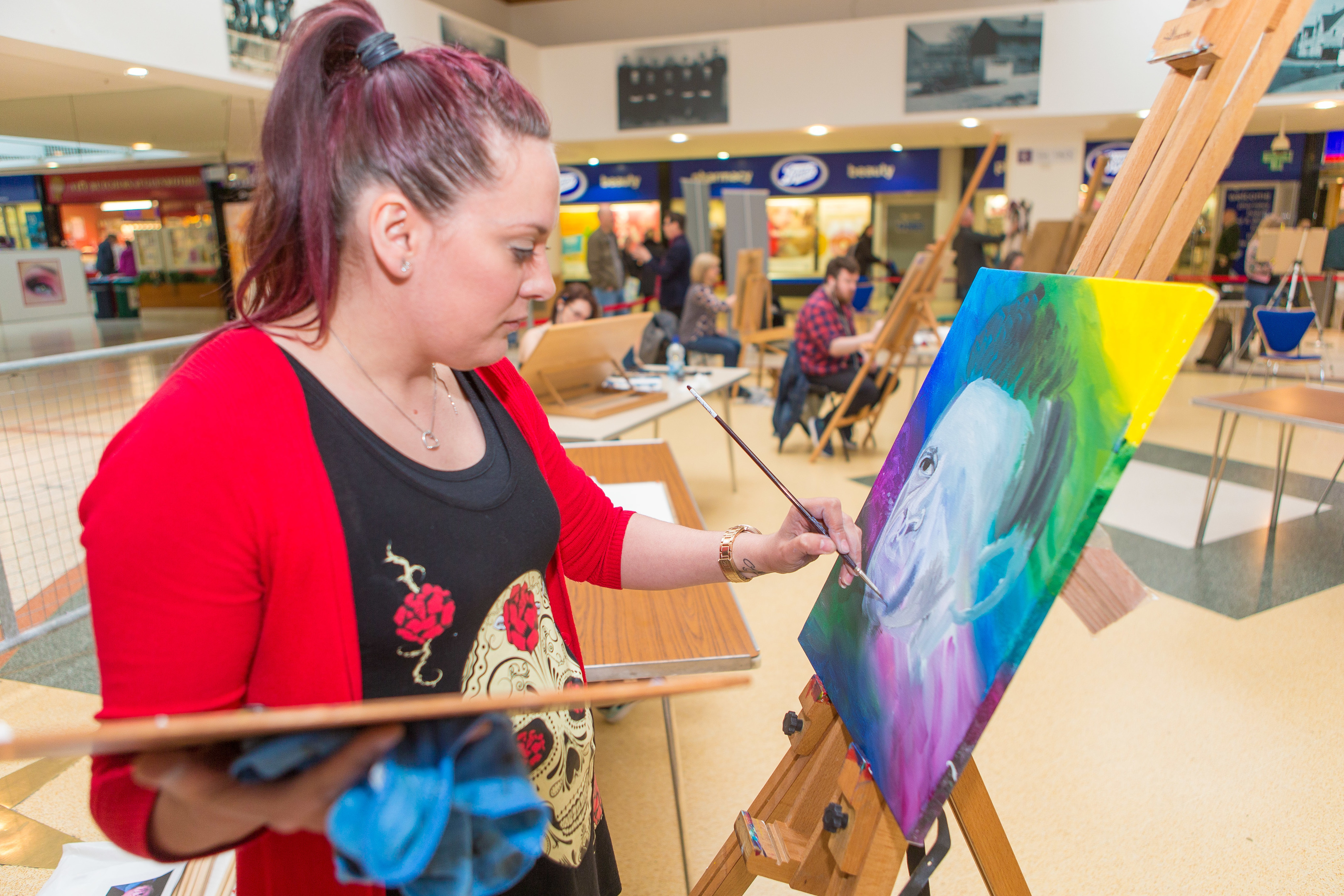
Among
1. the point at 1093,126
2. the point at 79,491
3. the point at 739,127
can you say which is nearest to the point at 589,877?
the point at 79,491

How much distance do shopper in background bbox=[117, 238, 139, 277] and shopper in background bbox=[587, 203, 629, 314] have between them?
6.86m

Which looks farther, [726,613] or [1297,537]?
[1297,537]

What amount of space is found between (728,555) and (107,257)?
1222 centimetres

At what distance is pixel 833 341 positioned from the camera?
521 centimetres

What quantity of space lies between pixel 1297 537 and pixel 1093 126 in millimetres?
7298

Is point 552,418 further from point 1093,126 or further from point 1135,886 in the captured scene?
point 1093,126

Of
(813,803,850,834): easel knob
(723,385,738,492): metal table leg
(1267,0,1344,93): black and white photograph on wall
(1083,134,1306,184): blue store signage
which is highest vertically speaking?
(1267,0,1344,93): black and white photograph on wall

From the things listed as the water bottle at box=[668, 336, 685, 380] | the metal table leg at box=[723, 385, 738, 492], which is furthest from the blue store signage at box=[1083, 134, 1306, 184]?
the water bottle at box=[668, 336, 685, 380]

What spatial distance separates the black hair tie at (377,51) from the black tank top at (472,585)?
30 cm

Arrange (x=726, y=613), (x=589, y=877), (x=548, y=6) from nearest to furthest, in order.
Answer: (x=589, y=877) < (x=726, y=613) < (x=548, y=6)

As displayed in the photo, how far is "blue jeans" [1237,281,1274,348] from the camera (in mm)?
8469

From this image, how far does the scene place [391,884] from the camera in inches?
21.2

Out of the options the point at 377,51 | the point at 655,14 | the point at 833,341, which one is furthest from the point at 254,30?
the point at 377,51

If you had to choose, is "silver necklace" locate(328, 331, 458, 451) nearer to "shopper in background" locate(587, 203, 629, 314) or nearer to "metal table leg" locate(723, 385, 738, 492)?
"metal table leg" locate(723, 385, 738, 492)
